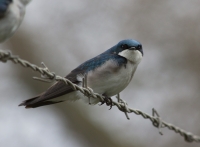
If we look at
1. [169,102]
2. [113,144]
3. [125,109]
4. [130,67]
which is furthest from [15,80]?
[125,109]

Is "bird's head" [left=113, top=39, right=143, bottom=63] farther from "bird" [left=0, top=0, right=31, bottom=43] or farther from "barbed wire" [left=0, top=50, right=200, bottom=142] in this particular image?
"bird" [left=0, top=0, right=31, bottom=43]

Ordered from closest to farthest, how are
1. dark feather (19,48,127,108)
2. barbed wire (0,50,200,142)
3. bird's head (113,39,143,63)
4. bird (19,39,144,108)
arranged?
barbed wire (0,50,200,142) → dark feather (19,48,127,108) → bird (19,39,144,108) → bird's head (113,39,143,63)

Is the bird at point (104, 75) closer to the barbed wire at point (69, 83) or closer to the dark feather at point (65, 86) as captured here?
the dark feather at point (65, 86)

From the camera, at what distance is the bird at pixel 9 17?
398 centimetres

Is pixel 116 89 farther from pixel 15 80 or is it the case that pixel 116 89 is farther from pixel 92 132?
pixel 15 80

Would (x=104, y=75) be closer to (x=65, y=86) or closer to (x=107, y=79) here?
(x=107, y=79)

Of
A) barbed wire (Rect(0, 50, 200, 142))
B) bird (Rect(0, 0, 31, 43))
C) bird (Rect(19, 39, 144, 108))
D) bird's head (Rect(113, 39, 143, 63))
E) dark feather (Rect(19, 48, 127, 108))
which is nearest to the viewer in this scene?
barbed wire (Rect(0, 50, 200, 142))

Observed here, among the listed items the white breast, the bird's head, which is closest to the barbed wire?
the white breast

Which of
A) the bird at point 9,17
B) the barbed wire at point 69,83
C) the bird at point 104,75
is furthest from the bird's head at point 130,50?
the bird at point 9,17

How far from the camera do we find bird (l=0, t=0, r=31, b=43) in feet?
13.1

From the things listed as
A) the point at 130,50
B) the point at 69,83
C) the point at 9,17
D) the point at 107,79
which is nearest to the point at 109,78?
the point at 107,79

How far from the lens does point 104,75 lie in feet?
17.9

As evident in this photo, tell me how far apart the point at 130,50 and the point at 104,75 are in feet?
1.23

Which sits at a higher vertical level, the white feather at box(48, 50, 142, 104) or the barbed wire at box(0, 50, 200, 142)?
the white feather at box(48, 50, 142, 104)
